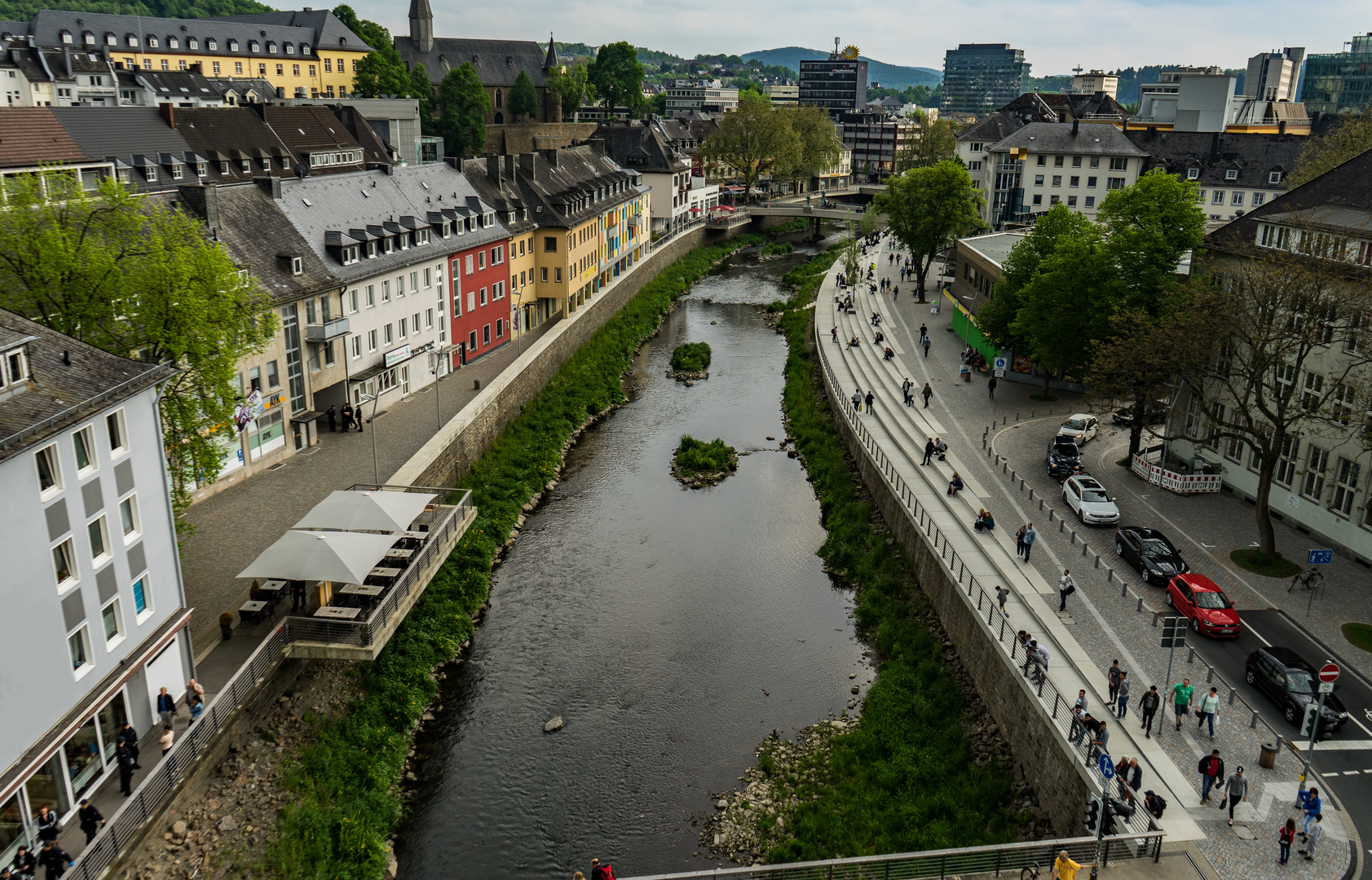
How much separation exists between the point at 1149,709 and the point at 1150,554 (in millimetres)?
9182

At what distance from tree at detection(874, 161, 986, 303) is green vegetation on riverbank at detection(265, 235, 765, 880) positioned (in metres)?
36.1

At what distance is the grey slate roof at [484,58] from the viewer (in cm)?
14162

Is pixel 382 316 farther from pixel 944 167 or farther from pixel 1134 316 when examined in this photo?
pixel 944 167

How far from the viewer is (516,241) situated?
61.3 metres

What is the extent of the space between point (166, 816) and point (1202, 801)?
2084cm

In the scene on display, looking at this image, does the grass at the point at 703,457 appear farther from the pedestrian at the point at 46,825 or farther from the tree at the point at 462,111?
the tree at the point at 462,111

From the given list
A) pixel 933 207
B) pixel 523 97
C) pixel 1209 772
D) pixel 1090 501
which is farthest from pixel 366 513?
pixel 523 97

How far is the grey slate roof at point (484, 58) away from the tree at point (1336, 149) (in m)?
103

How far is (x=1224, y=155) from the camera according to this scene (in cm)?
8969

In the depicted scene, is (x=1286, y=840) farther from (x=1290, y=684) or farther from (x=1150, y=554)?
(x=1150, y=554)

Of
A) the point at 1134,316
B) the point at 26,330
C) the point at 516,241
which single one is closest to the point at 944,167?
the point at 516,241

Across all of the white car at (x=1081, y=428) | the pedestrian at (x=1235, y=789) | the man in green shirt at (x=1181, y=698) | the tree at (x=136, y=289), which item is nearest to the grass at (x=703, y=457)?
the white car at (x=1081, y=428)

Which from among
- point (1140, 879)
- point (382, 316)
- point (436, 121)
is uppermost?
point (436, 121)

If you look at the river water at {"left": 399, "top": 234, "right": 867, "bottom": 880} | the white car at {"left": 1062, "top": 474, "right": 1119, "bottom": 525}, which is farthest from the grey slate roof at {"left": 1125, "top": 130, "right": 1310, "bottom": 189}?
the river water at {"left": 399, "top": 234, "right": 867, "bottom": 880}
